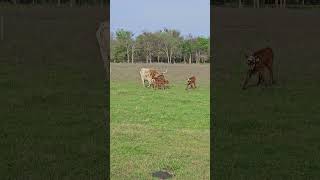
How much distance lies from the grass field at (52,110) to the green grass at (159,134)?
374mm

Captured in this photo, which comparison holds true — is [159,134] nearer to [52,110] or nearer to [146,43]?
[52,110]

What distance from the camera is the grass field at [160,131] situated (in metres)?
8.29

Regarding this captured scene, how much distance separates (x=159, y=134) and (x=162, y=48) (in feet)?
20.0

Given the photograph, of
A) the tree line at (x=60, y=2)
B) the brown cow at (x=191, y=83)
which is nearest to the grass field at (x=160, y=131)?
the brown cow at (x=191, y=83)

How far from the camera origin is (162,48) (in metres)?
16.2
